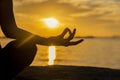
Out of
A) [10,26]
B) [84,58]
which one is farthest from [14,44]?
[84,58]

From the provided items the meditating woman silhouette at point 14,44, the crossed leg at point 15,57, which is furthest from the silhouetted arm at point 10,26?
the crossed leg at point 15,57

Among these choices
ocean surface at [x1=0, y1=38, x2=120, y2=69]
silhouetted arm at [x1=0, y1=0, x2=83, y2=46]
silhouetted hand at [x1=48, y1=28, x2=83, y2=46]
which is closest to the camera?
silhouetted hand at [x1=48, y1=28, x2=83, y2=46]

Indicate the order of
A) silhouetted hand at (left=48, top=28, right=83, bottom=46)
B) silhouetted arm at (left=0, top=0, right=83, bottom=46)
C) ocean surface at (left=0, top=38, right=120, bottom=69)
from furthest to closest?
1. ocean surface at (left=0, top=38, right=120, bottom=69)
2. silhouetted arm at (left=0, top=0, right=83, bottom=46)
3. silhouetted hand at (left=48, top=28, right=83, bottom=46)

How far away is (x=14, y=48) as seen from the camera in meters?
7.48

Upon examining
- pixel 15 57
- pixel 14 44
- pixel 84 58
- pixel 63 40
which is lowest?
pixel 84 58

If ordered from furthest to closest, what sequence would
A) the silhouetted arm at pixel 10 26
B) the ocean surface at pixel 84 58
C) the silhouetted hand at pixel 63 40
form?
the ocean surface at pixel 84 58 < the silhouetted arm at pixel 10 26 < the silhouetted hand at pixel 63 40

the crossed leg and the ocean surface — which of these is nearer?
the crossed leg

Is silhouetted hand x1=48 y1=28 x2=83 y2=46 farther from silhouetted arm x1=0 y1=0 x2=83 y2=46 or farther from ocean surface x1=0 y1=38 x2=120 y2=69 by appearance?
ocean surface x1=0 y1=38 x2=120 y2=69

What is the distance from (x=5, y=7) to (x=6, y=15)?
15cm

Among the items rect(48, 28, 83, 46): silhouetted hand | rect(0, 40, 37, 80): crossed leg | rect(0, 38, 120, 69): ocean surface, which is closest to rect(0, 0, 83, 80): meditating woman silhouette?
rect(0, 40, 37, 80): crossed leg

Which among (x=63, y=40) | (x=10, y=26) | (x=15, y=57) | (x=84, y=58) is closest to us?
(x=63, y=40)

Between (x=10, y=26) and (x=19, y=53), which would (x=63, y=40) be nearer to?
(x=19, y=53)

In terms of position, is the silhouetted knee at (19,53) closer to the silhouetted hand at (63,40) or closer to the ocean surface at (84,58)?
the silhouetted hand at (63,40)

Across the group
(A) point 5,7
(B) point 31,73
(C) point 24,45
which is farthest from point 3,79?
(B) point 31,73
